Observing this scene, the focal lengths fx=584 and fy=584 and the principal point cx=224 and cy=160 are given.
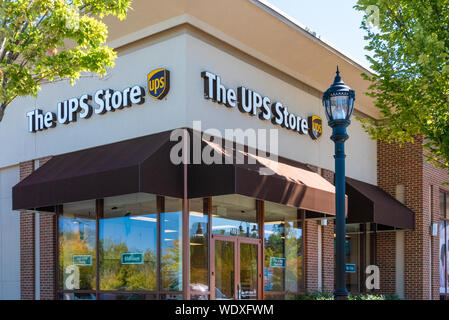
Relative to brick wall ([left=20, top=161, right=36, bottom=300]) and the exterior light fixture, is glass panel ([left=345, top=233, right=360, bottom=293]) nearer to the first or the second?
the exterior light fixture

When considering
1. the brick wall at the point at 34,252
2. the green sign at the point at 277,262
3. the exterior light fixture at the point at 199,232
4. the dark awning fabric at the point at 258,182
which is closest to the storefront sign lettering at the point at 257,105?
the dark awning fabric at the point at 258,182

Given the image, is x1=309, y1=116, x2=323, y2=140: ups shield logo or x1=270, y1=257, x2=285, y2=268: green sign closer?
x1=270, y1=257, x2=285, y2=268: green sign

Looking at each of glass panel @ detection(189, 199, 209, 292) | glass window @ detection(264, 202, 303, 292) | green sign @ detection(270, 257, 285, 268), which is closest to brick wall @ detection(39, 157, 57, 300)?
glass panel @ detection(189, 199, 209, 292)

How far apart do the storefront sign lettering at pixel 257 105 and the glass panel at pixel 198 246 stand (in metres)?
2.52

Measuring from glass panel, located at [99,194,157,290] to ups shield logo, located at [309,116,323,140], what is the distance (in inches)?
225

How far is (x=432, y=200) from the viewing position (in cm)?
2012

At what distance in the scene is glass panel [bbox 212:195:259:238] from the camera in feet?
44.0

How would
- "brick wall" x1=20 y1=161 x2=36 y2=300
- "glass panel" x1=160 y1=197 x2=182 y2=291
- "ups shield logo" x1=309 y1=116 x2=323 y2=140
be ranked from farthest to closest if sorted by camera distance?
"ups shield logo" x1=309 y1=116 x2=323 y2=140 < "brick wall" x1=20 y1=161 x2=36 y2=300 < "glass panel" x1=160 y1=197 x2=182 y2=291

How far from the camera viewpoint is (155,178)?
11.8m

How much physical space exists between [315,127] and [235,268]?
540 cm

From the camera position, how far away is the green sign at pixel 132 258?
13.2 meters

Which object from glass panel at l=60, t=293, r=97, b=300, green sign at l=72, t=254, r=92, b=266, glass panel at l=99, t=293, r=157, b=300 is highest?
green sign at l=72, t=254, r=92, b=266

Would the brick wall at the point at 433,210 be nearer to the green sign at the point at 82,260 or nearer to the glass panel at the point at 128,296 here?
the glass panel at the point at 128,296
